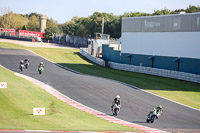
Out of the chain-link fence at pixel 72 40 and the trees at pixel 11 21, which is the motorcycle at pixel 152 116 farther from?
the trees at pixel 11 21

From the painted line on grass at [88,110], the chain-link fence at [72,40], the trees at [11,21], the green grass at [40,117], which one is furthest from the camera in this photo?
the trees at [11,21]

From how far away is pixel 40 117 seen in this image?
21.3 m

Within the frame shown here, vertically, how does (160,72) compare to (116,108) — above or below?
above

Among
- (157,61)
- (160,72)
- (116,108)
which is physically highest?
(157,61)

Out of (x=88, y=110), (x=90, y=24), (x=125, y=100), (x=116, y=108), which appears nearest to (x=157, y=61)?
(x=125, y=100)

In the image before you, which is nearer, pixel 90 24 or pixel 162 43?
pixel 162 43

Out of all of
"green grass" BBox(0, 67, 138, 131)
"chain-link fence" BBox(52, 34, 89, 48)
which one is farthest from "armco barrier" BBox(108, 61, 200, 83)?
"chain-link fence" BBox(52, 34, 89, 48)

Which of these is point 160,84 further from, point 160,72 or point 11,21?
point 11,21

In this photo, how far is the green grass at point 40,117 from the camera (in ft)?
62.5

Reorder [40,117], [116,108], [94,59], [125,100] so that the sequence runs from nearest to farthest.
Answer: [40,117] → [116,108] → [125,100] → [94,59]

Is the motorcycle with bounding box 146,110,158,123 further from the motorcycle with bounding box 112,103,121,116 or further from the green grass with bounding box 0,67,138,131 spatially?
the green grass with bounding box 0,67,138,131

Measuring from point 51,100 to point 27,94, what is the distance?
2.09 metres

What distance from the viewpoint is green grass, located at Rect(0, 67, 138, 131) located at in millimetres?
19064

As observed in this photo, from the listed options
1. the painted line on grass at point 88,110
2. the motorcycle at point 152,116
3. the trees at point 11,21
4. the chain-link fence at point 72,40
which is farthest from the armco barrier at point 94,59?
the trees at point 11,21
